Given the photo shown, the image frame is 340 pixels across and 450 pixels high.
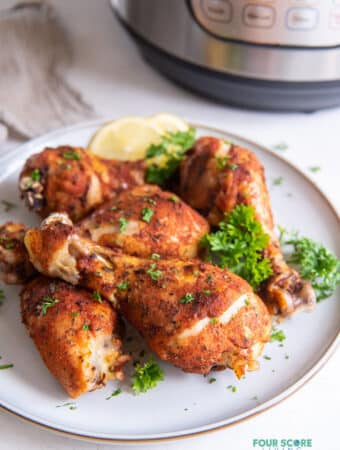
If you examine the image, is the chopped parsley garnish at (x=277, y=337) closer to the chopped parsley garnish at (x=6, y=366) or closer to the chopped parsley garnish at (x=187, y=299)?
the chopped parsley garnish at (x=187, y=299)

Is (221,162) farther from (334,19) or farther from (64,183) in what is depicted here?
(334,19)

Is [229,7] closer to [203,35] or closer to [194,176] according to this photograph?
[203,35]

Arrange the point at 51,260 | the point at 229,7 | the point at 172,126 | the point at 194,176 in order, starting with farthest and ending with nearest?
the point at 172,126 → the point at 229,7 → the point at 194,176 → the point at 51,260

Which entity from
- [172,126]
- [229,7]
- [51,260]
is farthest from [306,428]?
[229,7]

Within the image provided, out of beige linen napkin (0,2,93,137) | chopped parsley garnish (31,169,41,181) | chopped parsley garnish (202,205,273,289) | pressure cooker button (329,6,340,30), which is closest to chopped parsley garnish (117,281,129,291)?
chopped parsley garnish (202,205,273,289)

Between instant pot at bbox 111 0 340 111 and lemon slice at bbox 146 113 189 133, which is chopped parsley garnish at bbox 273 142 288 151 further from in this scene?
lemon slice at bbox 146 113 189 133

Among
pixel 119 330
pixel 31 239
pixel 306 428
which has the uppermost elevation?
pixel 31 239

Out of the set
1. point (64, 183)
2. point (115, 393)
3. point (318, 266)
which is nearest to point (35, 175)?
point (64, 183)
